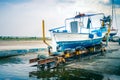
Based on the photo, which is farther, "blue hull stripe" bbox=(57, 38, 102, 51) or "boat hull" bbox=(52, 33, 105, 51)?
"blue hull stripe" bbox=(57, 38, 102, 51)

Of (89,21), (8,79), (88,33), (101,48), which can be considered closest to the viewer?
(8,79)

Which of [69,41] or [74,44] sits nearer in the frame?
[69,41]

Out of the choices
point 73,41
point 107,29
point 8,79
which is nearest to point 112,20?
point 107,29

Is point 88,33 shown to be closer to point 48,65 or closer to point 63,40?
point 63,40

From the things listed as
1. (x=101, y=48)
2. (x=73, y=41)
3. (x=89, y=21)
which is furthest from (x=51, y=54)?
(x=101, y=48)

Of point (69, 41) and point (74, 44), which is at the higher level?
point (69, 41)

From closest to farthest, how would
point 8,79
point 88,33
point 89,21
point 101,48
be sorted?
point 8,79 → point 88,33 → point 89,21 → point 101,48

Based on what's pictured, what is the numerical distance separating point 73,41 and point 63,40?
1524 mm

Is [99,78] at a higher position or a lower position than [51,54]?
lower

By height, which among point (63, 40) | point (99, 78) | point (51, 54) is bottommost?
point (99, 78)

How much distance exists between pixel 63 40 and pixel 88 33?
4.23m

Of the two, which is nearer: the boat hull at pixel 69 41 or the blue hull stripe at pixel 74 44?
the boat hull at pixel 69 41

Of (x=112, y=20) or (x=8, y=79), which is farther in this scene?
(x=112, y=20)

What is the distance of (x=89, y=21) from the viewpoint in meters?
22.6
